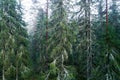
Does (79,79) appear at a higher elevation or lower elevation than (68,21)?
lower

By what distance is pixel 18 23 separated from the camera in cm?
2572

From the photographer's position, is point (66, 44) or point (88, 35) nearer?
point (66, 44)

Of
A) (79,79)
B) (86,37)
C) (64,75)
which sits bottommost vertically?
(79,79)

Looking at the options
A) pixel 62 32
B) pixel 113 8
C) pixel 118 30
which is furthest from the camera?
pixel 113 8

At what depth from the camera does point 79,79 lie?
2628cm

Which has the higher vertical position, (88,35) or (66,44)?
(88,35)

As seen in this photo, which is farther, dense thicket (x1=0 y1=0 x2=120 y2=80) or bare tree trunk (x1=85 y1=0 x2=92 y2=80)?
bare tree trunk (x1=85 y1=0 x2=92 y2=80)

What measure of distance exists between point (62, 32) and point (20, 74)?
7.97 m

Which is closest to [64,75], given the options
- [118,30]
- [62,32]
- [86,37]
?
[62,32]

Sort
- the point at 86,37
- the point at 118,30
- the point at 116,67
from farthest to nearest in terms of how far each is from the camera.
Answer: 1. the point at 118,30
2. the point at 86,37
3. the point at 116,67

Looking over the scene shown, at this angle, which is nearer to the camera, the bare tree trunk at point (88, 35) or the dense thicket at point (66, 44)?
the dense thicket at point (66, 44)

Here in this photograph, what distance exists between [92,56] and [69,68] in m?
5.26

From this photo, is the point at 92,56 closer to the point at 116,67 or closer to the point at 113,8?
the point at 116,67

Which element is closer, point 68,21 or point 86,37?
point 68,21
